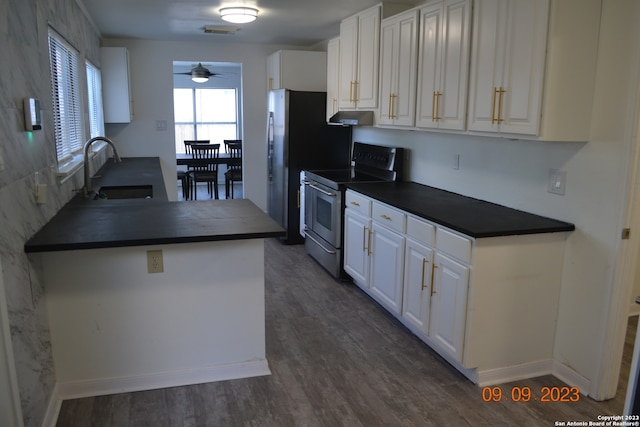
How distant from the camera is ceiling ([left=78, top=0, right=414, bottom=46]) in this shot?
4078 mm

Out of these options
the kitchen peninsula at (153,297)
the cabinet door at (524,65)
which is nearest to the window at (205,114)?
the kitchen peninsula at (153,297)

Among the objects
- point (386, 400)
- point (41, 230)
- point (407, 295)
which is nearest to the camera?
point (41, 230)

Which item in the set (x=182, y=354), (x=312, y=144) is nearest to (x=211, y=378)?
(x=182, y=354)

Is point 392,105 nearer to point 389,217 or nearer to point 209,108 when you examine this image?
point 389,217

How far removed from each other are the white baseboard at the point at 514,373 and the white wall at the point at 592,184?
3.9 inches

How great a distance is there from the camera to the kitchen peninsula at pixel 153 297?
247 cm

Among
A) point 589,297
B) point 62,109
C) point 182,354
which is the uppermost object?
point 62,109

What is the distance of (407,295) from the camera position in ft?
10.7

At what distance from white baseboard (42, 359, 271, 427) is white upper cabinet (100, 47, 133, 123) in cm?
378

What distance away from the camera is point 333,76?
4887 millimetres

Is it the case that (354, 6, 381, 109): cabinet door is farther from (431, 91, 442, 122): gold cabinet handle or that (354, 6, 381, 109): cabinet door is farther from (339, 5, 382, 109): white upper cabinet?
(431, 91, 442, 122): gold cabinet handle

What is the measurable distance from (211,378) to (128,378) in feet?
1.39

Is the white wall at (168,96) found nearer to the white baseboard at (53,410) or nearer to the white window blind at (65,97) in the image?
the white window blind at (65,97)

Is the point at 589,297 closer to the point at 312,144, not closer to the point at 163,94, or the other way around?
the point at 312,144
